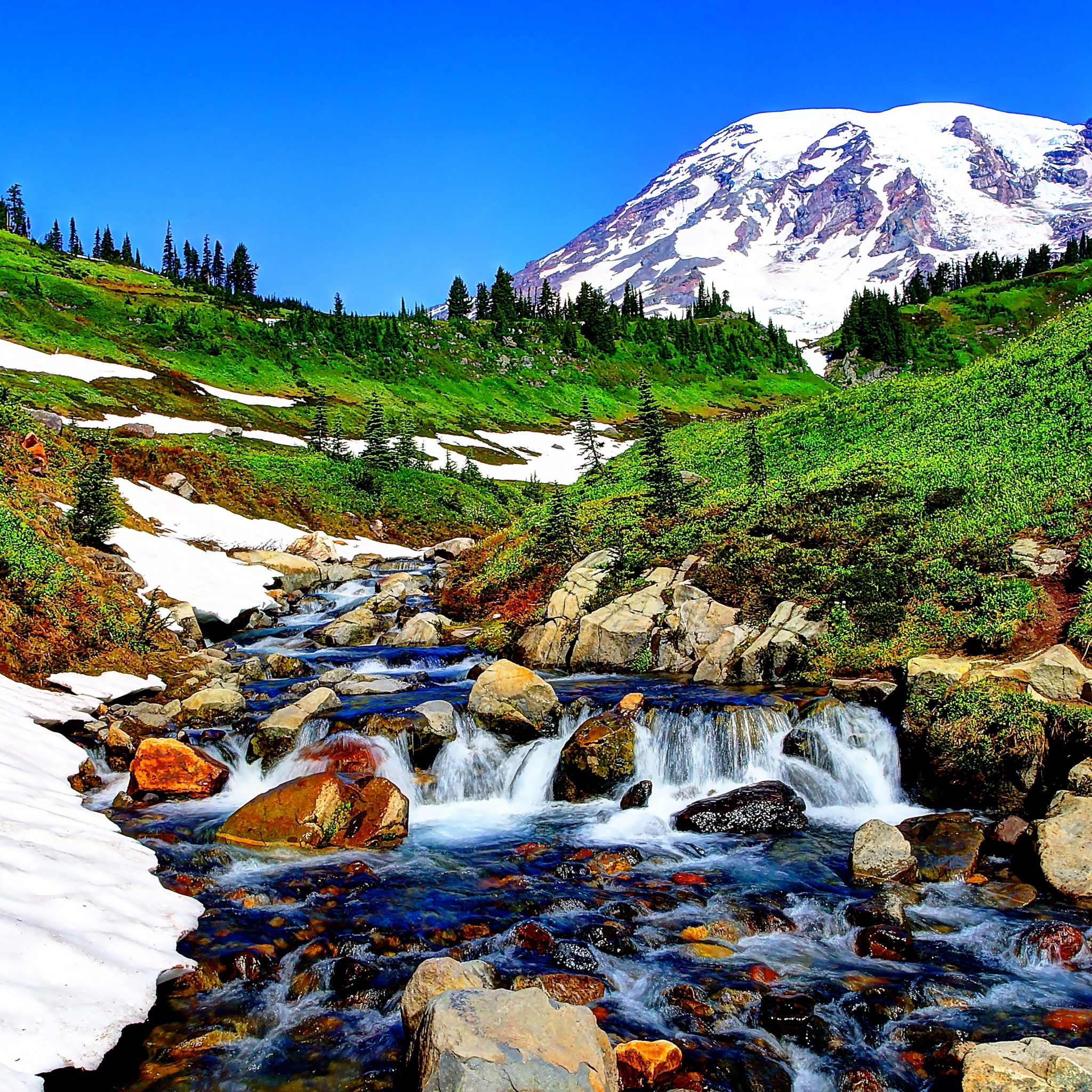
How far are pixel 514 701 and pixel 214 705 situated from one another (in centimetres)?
632

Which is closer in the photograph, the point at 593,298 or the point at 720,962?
the point at 720,962

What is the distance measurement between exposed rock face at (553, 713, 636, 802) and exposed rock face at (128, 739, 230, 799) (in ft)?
19.9

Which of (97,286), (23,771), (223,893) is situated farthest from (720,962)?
(97,286)

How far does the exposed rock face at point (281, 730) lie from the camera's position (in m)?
13.1

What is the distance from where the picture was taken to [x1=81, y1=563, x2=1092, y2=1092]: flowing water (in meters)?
6.45

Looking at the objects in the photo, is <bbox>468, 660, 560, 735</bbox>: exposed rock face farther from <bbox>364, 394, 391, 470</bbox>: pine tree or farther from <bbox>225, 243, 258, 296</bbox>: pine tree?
<bbox>225, 243, 258, 296</bbox>: pine tree

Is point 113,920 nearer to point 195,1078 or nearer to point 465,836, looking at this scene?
point 195,1078

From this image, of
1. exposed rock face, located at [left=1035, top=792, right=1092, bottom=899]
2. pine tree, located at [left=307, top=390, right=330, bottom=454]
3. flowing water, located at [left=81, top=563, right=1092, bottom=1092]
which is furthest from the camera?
pine tree, located at [left=307, top=390, right=330, bottom=454]

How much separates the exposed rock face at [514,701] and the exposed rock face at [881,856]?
6.33 m

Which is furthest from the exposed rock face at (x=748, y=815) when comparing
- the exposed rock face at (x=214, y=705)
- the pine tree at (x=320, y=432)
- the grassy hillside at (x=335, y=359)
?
the pine tree at (x=320, y=432)

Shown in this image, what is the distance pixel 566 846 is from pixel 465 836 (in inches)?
68.8

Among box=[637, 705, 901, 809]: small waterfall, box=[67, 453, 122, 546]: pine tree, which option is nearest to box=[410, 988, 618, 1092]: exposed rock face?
box=[637, 705, 901, 809]: small waterfall

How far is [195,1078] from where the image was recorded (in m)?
5.95

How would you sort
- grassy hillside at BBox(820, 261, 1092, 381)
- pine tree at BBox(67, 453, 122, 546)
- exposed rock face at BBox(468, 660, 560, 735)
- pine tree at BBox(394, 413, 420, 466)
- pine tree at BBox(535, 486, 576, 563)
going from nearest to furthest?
exposed rock face at BBox(468, 660, 560, 735) < pine tree at BBox(67, 453, 122, 546) < pine tree at BBox(535, 486, 576, 563) < pine tree at BBox(394, 413, 420, 466) < grassy hillside at BBox(820, 261, 1092, 381)
